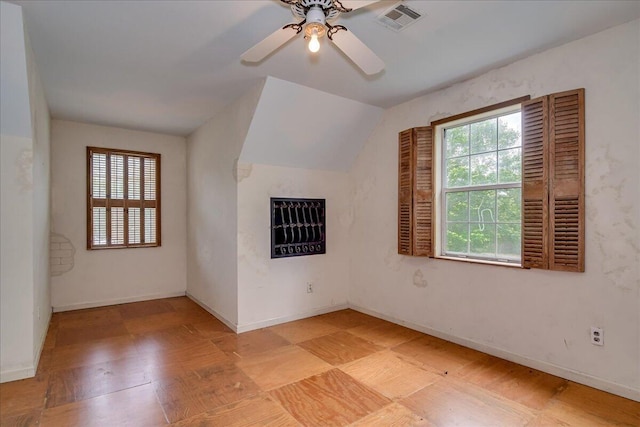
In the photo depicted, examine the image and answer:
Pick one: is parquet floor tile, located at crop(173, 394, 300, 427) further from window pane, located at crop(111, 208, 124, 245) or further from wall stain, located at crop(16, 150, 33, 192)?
window pane, located at crop(111, 208, 124, 245)

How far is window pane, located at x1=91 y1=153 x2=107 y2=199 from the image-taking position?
4770 millimetres

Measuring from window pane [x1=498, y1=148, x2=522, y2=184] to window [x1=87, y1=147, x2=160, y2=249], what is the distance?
15.6 ft

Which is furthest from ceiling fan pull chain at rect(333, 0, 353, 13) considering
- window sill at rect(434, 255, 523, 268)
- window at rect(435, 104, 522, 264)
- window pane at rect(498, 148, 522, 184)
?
window sill at rect(434, 255, 523, 268)

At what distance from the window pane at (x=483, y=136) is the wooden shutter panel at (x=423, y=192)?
0.43m

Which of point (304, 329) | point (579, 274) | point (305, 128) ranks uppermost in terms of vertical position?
point (305, 128)

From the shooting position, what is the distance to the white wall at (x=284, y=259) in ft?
12.4

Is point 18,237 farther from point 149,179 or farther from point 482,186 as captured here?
point 482,186

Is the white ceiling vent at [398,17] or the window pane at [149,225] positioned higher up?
the white ceiling vent at [398,17]

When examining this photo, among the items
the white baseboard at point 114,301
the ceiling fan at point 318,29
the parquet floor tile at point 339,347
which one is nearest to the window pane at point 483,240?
the parquet floor tile at point 339,347

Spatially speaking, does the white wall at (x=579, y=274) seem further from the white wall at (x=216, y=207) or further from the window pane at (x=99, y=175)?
the window pane at (x=99, y=175)

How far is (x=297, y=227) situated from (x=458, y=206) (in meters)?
1.90

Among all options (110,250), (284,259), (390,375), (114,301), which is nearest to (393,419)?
(390,375)

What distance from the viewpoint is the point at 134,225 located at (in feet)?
16.7

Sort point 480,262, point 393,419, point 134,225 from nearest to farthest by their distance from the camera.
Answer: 1. point 393,419
2. point 480,262
3. point 134,225
